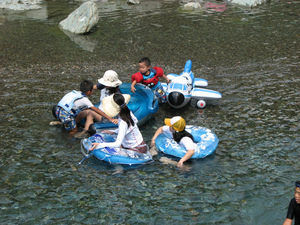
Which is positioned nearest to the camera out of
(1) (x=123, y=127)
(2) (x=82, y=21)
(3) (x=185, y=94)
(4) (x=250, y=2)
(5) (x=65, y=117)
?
(1) (x=123, y=127)

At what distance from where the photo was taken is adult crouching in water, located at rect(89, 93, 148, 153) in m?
5.79

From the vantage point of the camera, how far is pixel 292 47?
40.6 ft

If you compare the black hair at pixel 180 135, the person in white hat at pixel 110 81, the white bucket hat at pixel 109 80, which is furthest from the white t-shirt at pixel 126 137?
the white bucket hat at pixel 109 80

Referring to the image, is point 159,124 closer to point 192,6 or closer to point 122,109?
point 122,109

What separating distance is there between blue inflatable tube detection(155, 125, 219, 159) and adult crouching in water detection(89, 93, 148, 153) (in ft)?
1.27

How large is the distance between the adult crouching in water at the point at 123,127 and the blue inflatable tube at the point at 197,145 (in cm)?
39

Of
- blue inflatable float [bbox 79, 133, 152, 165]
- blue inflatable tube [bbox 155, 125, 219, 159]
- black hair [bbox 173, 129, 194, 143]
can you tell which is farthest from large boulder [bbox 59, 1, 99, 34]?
black hair [bbox 173, 129, 194, 143]

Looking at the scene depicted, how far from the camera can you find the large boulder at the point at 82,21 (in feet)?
46.0

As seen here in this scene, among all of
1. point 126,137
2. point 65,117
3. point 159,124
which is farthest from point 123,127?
point 159,124

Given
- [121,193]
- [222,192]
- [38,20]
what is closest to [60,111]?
[121,193]

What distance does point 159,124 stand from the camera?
25.2 feet

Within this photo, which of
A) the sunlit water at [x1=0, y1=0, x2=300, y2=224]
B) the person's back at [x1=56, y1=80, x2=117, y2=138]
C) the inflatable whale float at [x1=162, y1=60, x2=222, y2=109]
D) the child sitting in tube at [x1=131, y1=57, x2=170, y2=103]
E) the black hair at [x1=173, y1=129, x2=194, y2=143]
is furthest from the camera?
the inflatable whale float at [x1=162, y1=60, x2=222, y2=109]

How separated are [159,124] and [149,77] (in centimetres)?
127

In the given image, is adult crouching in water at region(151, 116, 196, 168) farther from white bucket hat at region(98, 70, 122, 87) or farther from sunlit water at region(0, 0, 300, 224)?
white bucket hat at region(98, 70, 122, 87)
